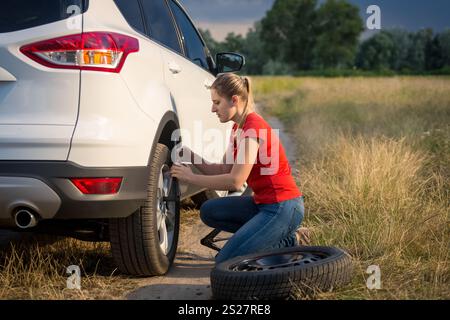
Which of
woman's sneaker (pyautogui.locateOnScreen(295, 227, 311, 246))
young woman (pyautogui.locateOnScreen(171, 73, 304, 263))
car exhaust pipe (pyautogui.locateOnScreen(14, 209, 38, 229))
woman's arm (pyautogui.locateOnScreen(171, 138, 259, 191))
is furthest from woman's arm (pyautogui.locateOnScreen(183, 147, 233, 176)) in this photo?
car exhaust pipe (pyautogui.locateOnScreen(14, 209, 38, 229))

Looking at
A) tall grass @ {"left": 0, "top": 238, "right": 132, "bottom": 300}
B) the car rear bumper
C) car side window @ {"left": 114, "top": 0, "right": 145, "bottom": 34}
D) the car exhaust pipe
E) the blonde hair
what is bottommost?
tall grass @ {"left": 0, "top": 238, "right": 132, "bottom": 300}

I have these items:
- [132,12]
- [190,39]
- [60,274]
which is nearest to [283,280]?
[60,274]

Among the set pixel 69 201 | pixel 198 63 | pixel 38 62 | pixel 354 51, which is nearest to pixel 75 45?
pixel 38 62

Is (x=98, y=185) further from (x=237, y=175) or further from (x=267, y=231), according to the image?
(x=267, y=231)

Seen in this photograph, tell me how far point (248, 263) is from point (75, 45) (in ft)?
4.93

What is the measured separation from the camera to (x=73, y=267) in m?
3.76

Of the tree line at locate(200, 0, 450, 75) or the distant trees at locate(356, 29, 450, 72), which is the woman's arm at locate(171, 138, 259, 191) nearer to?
the distant trees at locate(356, 29, 450, 72)

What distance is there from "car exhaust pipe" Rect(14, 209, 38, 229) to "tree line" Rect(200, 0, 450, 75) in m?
70.1

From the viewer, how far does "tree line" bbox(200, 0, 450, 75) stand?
251 feet

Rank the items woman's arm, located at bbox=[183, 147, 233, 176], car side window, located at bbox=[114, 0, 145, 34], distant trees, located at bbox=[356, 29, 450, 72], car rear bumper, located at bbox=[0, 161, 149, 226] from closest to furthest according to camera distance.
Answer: car rear bumper, located at bbox=[0, 161, 149, 226]
car side window, located at bbox=[114, 0, 145, 34]
woman's arm, located at bbox=[183, 147, 233, 176]
distant trees, located at bbox=[356, 29, 450, 72]

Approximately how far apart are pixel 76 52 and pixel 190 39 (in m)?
2.23

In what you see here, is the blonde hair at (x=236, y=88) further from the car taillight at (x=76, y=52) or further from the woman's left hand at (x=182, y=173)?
the car taillight at (x=76, y=52)

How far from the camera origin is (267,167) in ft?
12.3
